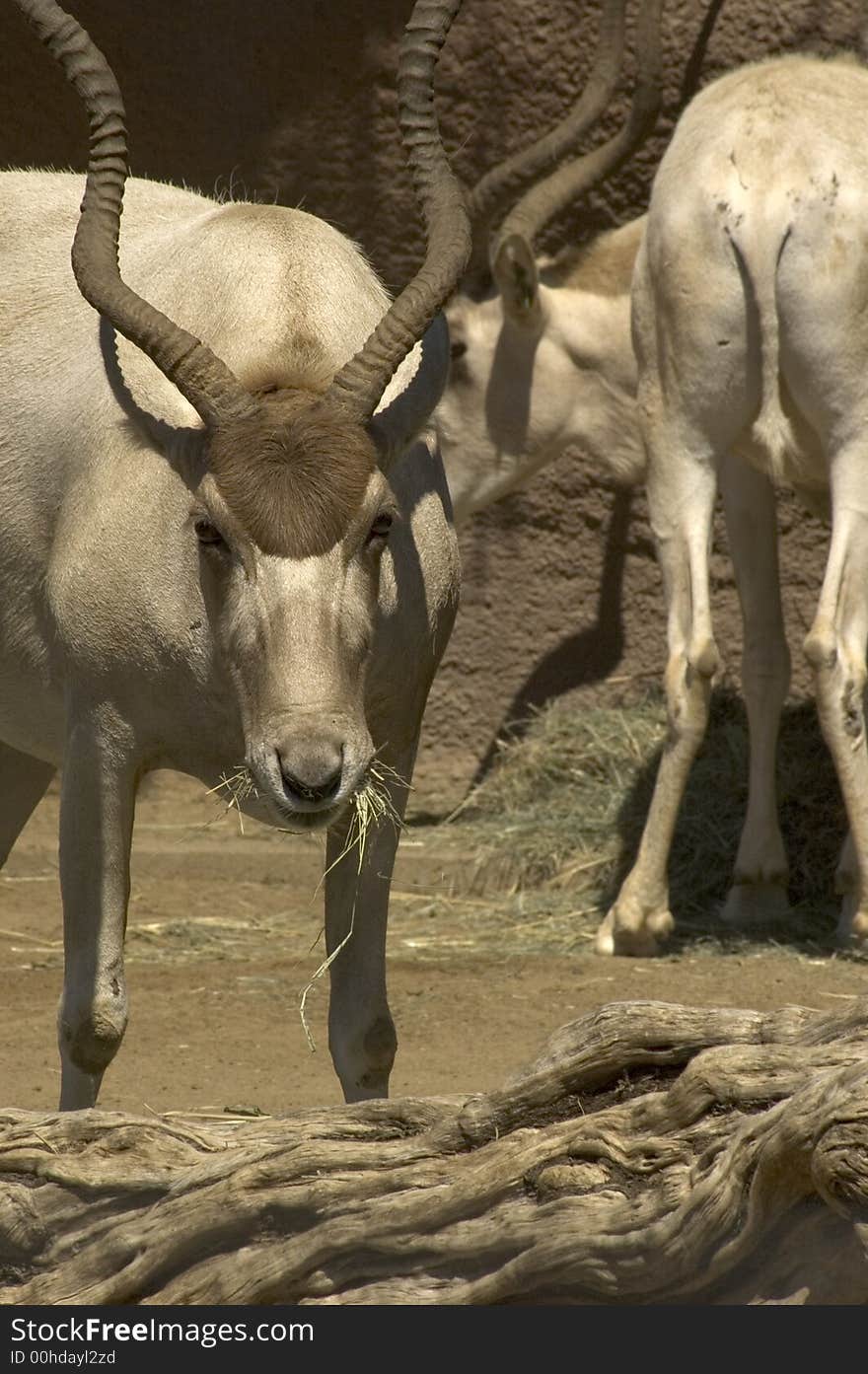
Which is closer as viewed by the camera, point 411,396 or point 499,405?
point 411,396

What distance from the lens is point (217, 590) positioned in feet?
14.0

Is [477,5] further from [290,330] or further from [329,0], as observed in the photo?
[290,330]

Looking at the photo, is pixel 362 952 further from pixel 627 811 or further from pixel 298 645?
pixel 627 811

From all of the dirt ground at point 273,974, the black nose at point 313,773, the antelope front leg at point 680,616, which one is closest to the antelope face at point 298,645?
the black nose at point 313,773

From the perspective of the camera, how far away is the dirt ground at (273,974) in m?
5.72

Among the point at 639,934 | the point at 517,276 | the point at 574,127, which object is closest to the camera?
the point at 639,934

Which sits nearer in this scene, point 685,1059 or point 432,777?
point 685,1059

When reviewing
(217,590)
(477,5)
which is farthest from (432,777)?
(217,590)

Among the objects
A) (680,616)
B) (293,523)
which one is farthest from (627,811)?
(293,523)

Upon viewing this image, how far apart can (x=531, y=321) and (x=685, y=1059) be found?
5.58 m

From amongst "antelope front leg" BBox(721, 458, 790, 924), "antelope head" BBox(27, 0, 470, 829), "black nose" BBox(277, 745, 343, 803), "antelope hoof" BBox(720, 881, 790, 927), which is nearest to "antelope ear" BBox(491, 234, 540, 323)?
"antelope front leg" BBox(721, 458, 790, 924)

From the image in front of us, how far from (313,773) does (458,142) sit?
19.5ft

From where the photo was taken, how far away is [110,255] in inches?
177

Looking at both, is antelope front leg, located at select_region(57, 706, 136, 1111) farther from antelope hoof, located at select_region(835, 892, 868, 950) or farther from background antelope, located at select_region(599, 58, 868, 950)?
antelope hoof, located at select_region(835, 892, 868, 950)
